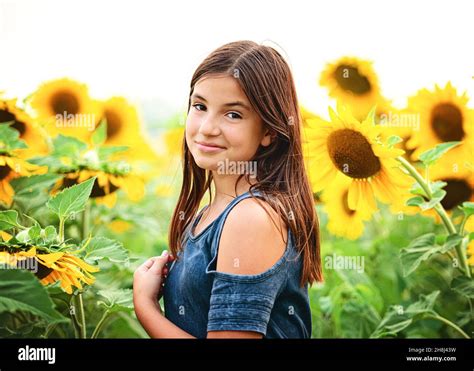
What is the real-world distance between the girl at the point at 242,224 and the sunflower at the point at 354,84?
0.56ft

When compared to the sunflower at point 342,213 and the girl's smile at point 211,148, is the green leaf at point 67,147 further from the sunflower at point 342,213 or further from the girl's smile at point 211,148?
the sunflower at point 342,213

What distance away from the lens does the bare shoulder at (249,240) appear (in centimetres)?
92

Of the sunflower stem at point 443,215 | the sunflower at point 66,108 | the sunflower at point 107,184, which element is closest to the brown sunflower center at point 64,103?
the sunflower at point 66,108

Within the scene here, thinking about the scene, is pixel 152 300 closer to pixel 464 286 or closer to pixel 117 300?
pixel 117 300

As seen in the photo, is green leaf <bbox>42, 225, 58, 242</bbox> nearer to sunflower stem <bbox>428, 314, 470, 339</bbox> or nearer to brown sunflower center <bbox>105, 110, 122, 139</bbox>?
brown sunflower center <bbox>105, 110, 122, 139</bbox>

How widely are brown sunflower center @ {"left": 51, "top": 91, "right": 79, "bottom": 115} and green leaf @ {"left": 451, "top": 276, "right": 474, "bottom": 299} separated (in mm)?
602

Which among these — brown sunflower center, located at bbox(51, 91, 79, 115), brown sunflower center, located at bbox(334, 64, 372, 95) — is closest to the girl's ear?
brown sunflower center, located at bbox(334, 64, 372, 95)

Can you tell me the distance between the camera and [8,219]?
994mm

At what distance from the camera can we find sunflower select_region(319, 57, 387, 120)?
3.79 ft

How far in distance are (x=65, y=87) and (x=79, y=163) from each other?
0.13 m
